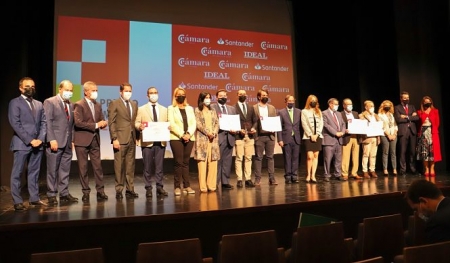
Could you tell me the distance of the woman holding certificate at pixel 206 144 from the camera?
5227mm

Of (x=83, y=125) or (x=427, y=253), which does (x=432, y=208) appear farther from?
(x=83, y=125)

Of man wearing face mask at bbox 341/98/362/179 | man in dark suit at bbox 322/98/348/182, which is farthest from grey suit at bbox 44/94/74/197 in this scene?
man wearing face mask at bbox 341/98/362/179

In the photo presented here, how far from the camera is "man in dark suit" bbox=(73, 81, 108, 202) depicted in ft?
15.5

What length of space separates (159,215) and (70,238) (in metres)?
0.78

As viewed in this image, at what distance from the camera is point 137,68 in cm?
779

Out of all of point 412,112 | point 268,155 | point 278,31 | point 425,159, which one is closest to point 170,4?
point 278,31

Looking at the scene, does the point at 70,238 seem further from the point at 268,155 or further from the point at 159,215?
the point at 268,155

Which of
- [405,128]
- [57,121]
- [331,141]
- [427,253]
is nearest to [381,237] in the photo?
[427,253]

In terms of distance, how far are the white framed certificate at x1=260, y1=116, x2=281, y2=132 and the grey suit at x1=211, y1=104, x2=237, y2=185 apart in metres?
0.55

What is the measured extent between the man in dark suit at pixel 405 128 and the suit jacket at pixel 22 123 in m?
6.37

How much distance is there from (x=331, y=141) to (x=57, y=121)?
431 centimetres

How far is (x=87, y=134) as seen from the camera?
4777 mm

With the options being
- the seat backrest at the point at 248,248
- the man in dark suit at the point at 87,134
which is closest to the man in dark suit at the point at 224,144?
the man in dark suit at the point at 87,134

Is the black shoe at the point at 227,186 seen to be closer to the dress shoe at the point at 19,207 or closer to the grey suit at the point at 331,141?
the grey suit at the point at 331,141
